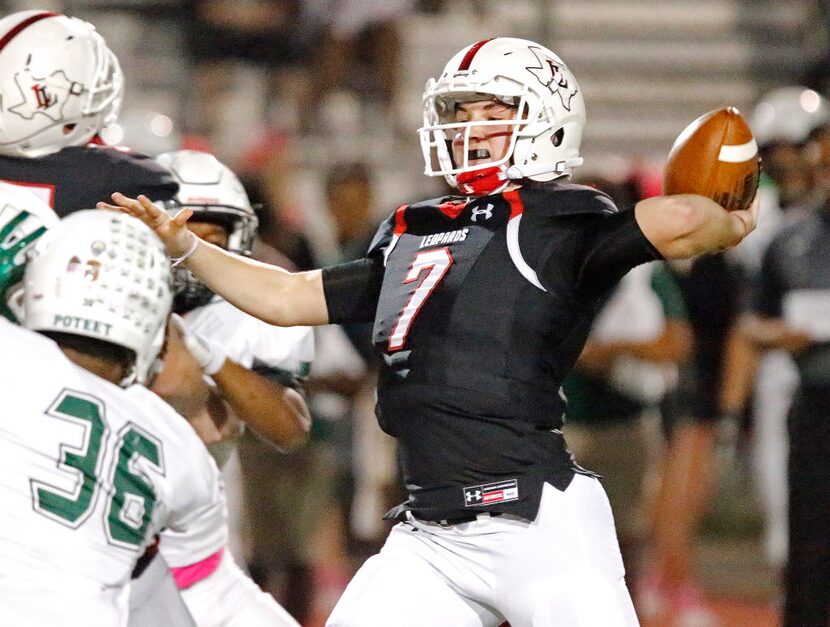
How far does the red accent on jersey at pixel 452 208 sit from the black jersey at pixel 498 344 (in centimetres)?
6

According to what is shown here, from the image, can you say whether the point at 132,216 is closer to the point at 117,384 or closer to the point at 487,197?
the point at 117,384

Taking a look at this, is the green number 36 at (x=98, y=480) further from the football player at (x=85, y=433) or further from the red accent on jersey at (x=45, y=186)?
the red accent on jersey at (x=45, y=186)

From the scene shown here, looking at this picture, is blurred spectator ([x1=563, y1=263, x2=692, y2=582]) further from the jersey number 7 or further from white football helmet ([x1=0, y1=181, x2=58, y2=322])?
white football helmet ([x1=0, y1=181, x2=58, y2=322])

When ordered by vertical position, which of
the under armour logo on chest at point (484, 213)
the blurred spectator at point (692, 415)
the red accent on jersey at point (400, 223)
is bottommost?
the blurred spectator at point (692, 415)

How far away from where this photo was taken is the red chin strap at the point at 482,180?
3.12 metres

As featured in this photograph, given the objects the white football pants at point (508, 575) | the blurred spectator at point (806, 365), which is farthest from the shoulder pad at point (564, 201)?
the blurred spectator at point (806, 365)

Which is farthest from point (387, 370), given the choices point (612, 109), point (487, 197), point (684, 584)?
point (612, 109)

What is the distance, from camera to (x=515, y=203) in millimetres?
3020

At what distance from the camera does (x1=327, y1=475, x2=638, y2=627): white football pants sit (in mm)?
2828

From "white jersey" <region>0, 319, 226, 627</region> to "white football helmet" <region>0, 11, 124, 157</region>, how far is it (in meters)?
0.79

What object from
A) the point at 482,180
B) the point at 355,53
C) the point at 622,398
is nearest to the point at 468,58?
the point at 482,180

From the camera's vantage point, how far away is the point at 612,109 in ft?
34.3

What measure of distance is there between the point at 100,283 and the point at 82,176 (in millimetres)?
746

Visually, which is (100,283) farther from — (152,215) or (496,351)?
(496,351)
